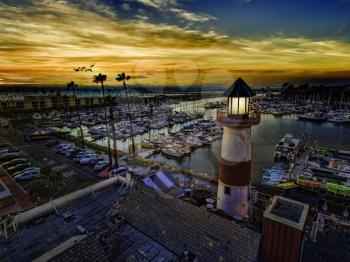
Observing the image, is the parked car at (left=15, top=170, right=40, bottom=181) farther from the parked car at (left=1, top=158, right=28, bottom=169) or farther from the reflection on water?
the reflection on water

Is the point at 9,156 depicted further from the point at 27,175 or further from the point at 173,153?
the point at 173,153

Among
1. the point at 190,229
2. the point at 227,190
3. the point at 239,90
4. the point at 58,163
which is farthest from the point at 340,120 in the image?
the point at 58,163

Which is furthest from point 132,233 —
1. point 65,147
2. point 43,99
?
point 43,99

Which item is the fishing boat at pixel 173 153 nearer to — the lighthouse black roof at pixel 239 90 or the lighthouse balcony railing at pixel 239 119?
the lighthouse balcony railing at pixel 239 119

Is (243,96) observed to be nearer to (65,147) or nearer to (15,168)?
(15,168)

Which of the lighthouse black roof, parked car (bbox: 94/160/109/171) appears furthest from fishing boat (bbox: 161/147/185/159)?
the lighthouse black roof

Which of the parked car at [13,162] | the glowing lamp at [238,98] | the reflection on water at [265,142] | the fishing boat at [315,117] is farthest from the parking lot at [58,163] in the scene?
the fishing boat at [315,117]
